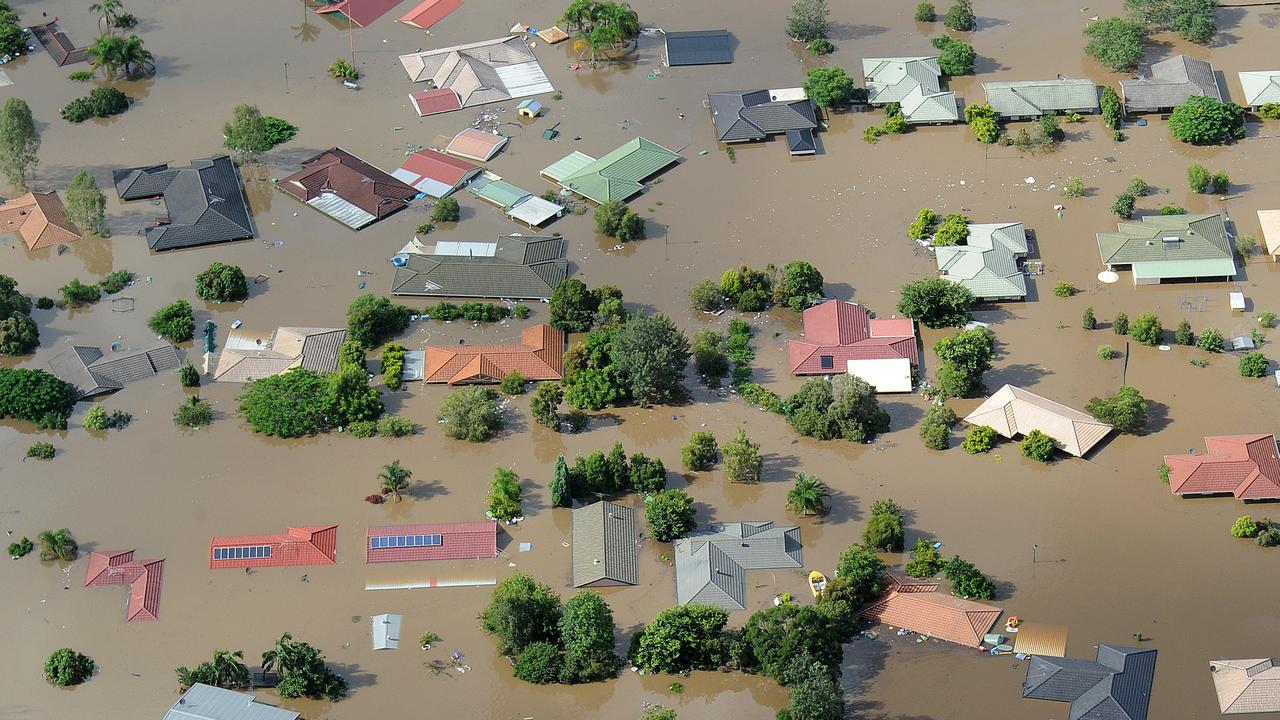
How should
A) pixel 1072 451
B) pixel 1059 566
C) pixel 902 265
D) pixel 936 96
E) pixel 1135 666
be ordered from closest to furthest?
1. pixel 1135 666
2. pixel 1059 566
3. pixel 1072 451
4. pixel 902 265
5. pixel 936 96

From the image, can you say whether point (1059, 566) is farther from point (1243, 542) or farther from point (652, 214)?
point (652, 214)

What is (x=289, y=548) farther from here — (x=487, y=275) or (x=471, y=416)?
(x=487, y=275)

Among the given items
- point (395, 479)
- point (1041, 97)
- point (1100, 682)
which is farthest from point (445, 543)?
point (1041, 97)

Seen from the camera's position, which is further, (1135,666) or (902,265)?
(902,265)

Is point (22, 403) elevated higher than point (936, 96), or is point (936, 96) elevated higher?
point (936, 96)

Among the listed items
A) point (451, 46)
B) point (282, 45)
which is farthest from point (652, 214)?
point (282, 45)

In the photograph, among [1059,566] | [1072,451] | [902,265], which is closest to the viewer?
[1059,566]

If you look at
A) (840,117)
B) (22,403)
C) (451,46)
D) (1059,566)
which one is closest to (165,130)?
(451,46)

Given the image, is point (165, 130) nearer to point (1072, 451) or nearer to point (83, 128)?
point (83, 128)

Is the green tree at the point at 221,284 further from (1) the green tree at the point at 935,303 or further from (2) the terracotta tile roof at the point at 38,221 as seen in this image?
(1) the green tree at the point at 935,303
